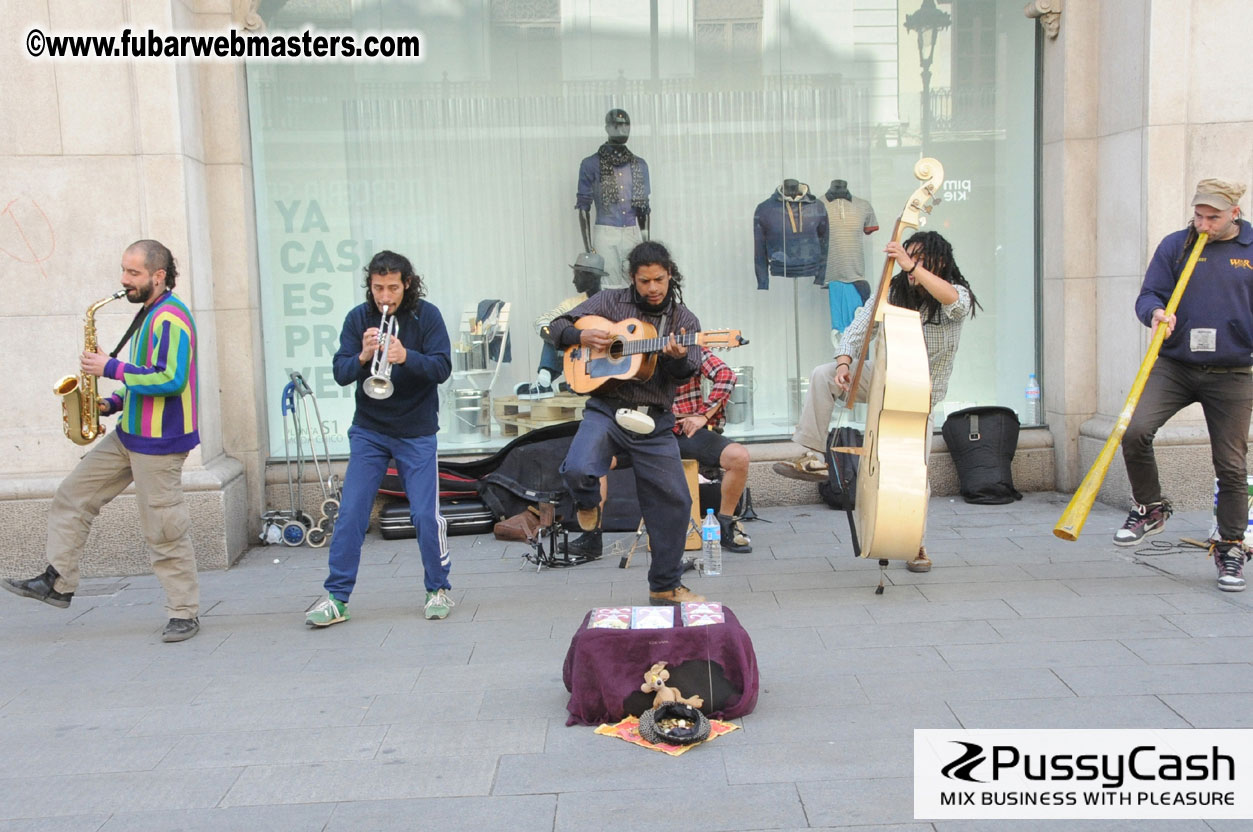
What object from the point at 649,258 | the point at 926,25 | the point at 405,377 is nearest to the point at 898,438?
the point at 649,258

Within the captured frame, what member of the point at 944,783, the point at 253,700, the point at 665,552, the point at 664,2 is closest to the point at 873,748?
the point at 944,783

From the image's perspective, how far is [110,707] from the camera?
4742mm

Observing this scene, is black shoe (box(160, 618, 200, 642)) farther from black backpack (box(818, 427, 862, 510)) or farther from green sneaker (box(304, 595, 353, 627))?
black backpack (box(818, 427, 862, 510))

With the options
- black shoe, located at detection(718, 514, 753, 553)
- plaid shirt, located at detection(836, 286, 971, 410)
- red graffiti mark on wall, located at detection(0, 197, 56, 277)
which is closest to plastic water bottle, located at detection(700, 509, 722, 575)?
black shoe, located at detection(718, 514, 753, 553)

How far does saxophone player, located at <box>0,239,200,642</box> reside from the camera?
547cm

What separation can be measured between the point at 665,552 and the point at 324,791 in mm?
2125

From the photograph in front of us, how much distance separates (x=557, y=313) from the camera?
28.3ft

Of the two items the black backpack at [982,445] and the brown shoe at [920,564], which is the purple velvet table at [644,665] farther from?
the black backpack at [982,445]

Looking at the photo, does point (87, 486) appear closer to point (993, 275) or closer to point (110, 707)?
point (110, 707)

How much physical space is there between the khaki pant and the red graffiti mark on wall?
1.80 meters

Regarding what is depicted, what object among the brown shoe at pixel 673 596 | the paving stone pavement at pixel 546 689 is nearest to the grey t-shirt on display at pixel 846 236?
the paving stone pavement at pixel 546 689

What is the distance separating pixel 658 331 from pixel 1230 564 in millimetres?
2987

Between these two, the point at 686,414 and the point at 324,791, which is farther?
the point at 686,414

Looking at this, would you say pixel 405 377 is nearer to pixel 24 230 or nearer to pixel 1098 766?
pixel 24 230
